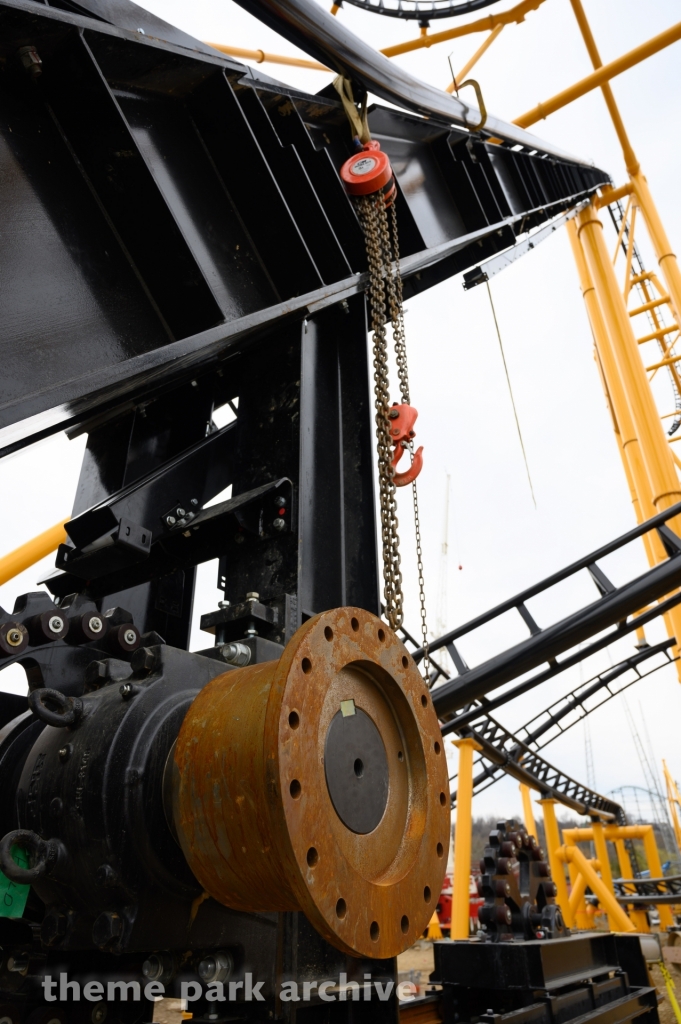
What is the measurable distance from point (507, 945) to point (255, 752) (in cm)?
367

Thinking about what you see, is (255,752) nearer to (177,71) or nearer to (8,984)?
(8,984)

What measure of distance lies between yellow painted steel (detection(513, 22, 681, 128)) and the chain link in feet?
20.2

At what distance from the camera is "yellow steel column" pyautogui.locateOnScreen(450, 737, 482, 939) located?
8805 mm

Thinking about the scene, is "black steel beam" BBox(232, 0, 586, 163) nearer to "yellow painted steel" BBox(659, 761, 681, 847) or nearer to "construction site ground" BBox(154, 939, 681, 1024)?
"construction site ground" BBox(154, 939, 681, 1024)

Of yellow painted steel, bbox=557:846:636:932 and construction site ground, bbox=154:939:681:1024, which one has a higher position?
yellow painted steel, bbox=557:846:636:932

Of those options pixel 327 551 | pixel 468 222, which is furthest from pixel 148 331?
pixel 468 222

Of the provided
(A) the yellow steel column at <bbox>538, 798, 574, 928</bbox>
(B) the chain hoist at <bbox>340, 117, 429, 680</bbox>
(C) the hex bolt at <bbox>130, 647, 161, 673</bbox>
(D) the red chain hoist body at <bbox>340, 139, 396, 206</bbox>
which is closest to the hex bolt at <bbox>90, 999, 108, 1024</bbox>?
(C) the hex bolt at <bbox>130, 647, 161, 673</bbox>

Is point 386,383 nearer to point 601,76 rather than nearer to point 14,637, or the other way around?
point 14,637

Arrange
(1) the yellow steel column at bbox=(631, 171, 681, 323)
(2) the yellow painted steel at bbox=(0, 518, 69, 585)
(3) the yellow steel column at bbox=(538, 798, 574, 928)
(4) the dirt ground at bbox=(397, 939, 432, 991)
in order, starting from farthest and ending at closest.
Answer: (3) the yellow steel column at bbox=(538, 798, 574, 928) → (4) the dirt ground at bbox=(397, 939, 432, 991) → (1) the yellow steel column at bbox=(631, 171, 681, 323) → (2) the yellow painted steel at bbox=(0, 518, 69, 585)

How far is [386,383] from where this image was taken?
2.10 meters

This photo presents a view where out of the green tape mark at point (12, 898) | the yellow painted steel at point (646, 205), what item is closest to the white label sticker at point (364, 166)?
the green tape mark at point (12, 898)

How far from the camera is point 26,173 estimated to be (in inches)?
66.1

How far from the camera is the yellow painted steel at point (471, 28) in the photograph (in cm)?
795

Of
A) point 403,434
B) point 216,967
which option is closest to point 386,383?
point 403,434
